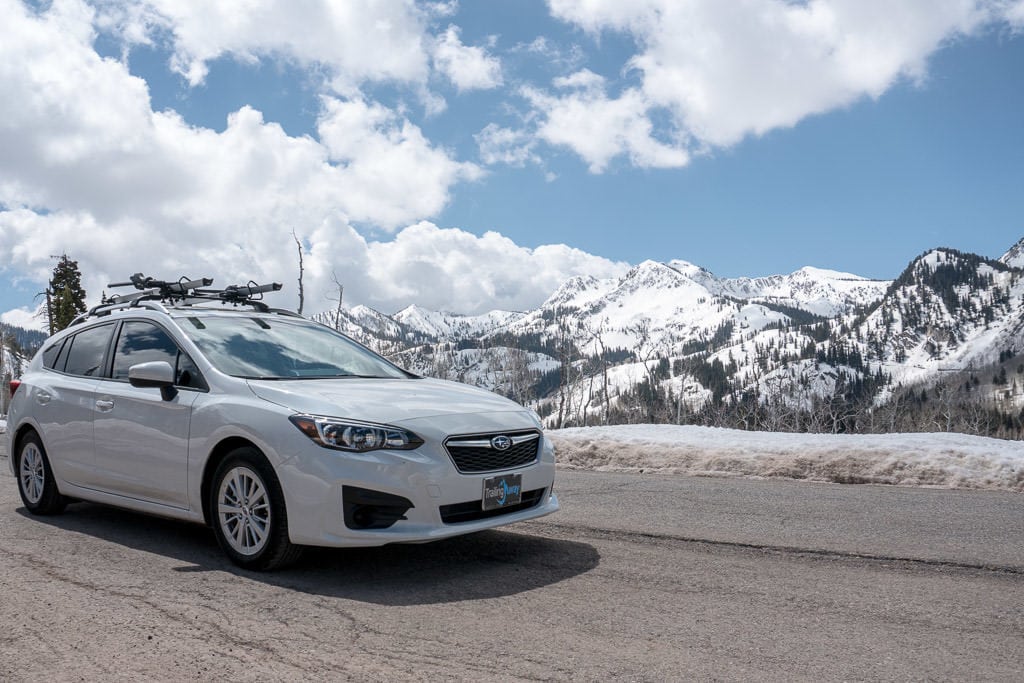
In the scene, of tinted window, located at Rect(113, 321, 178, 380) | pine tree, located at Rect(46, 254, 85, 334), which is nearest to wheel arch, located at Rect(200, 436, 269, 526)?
tinted window, located at Rect(113, 321, 178, 380)

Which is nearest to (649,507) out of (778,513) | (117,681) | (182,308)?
(778,513)

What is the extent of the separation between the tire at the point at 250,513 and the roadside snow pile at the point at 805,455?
5.80 meters

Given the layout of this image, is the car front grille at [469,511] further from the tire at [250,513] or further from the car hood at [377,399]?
the tire at [250,513]

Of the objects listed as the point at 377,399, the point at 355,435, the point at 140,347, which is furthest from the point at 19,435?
the point at 355,435

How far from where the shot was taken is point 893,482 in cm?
818

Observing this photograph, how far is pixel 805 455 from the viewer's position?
878cm

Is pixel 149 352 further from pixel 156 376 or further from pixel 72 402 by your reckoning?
pixel 72 402

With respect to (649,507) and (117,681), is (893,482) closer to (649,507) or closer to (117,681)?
(649,507)

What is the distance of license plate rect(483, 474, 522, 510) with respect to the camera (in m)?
4.88

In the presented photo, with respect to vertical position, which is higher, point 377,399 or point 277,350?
point 277,350

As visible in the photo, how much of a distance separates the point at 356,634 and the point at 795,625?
2097mm

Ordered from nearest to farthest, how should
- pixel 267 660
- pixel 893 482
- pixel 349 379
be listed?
Answer: pixel 267 660 < pixel 349 379 < pixel 893 482

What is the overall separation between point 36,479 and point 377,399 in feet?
13.2

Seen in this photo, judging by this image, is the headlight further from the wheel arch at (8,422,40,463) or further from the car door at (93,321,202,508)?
the wheel arch at (8,422,40,463)
